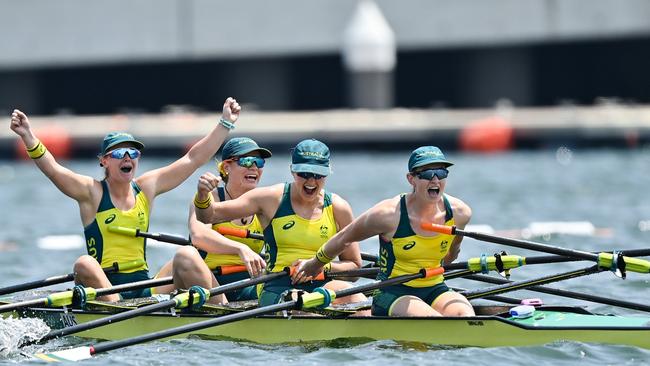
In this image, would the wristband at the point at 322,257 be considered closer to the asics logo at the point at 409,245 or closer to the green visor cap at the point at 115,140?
the asics logo at the point at 409,245

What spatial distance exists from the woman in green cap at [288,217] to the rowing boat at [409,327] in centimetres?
32

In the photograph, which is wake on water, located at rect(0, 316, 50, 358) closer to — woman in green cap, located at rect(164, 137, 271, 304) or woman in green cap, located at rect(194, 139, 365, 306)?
woman in green cap, located at rect(164, 137, 271, 304)

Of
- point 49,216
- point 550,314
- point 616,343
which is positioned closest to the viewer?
point 616,343

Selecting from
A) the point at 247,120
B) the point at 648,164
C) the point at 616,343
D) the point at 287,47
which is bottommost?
the point at 616,343

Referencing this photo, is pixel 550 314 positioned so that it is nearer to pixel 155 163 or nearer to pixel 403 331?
pixel 403 331

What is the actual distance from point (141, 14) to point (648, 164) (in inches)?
671

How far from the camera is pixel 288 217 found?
10789 mm

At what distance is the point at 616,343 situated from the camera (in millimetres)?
9945

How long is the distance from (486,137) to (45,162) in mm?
22849

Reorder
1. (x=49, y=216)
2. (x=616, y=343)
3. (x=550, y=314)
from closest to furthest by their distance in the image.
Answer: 1. (x=616, y=343)
2. (x=550, y=314)
3. (x=49, y=216)

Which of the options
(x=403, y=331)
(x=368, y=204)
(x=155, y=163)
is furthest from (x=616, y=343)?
(x=155, y=163)

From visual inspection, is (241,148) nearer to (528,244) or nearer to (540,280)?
(528,244)

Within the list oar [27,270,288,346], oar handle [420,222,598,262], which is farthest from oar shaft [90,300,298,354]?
oar handle [420,222,598,262]

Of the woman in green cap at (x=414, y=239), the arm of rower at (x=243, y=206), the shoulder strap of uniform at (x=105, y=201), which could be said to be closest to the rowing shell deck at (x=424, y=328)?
the woman in green cap at (x=414, y=239)
